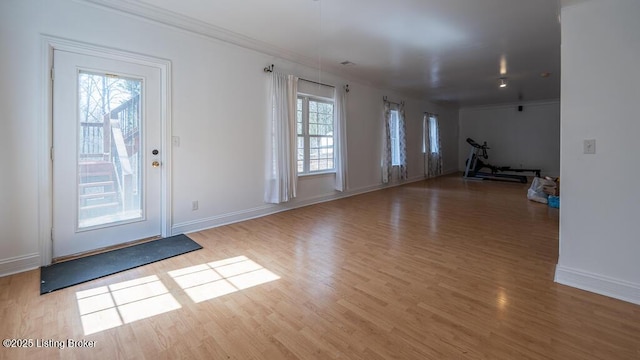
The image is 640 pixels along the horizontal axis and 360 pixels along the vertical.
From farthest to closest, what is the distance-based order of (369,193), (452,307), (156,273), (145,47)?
(369,193) < (145,47) < (156,273) < (452,307)

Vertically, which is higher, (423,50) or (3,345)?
(423,50)

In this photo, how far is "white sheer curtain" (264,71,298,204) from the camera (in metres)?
4.38

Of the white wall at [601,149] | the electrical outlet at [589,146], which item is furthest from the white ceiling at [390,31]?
the electrical outlet at [589,146]

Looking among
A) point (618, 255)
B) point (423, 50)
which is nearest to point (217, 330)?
point (618, 255)

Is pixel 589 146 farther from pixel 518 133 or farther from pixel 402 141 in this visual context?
pixel 518 133

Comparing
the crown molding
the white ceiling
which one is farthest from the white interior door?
the white ceiling

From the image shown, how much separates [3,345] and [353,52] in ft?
15.5

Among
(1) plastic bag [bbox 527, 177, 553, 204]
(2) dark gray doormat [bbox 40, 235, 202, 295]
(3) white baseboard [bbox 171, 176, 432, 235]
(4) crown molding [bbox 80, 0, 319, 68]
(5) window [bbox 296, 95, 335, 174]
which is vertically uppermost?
(4) crown molding [bbox 80, 0, 319, 68]

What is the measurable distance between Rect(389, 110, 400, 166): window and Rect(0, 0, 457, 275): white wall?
206 cm

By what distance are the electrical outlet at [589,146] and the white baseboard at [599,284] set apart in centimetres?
94

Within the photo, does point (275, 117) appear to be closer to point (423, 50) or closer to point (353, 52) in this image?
point (353, 52)

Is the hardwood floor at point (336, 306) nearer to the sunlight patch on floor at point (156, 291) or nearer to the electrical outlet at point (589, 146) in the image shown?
the sunlight patch on floor at point (156, 291)

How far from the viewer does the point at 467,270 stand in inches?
98.3

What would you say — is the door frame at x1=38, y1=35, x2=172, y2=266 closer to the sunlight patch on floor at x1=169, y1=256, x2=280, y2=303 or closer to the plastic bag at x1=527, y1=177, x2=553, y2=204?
the sunlight patch on floor at x1=169, y1=256, x2=280, y2=303
